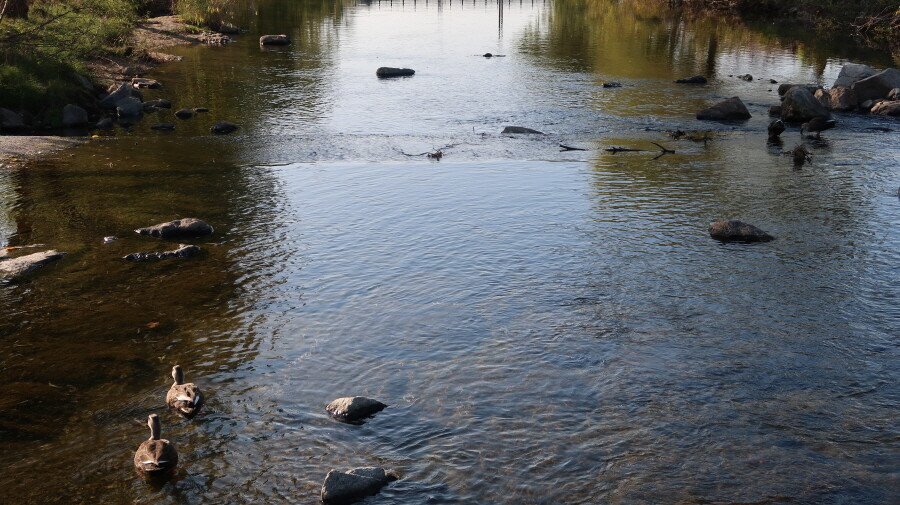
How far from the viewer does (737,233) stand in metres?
18.3

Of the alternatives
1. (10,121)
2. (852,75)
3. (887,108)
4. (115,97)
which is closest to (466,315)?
(10,121)

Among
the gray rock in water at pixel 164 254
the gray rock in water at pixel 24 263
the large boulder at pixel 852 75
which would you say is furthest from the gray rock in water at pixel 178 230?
the large boulder at pixel 852 75

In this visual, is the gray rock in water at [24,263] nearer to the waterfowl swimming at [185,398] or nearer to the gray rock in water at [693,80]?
the waterfowl swimming at [185,398]

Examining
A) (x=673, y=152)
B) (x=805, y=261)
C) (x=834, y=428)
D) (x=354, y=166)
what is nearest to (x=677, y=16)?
(x=673, y=152)

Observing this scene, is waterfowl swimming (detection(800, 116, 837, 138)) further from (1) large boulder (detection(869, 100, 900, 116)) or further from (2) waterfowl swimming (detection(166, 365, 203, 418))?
(2) waterfowl swimming (detection(166, 365, 203, 418))

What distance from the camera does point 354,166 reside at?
2484cm

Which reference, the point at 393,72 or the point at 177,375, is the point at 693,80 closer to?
the point at 393,72

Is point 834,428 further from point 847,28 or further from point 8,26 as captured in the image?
point 847,28

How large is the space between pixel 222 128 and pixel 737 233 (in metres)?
17.6

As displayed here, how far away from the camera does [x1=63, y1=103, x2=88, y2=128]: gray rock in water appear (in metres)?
28.9

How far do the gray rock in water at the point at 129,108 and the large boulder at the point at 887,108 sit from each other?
90.4ft

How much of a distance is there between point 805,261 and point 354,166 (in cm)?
1296

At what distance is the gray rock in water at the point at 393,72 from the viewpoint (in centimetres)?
4053

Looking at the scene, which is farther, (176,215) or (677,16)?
(677,16)
